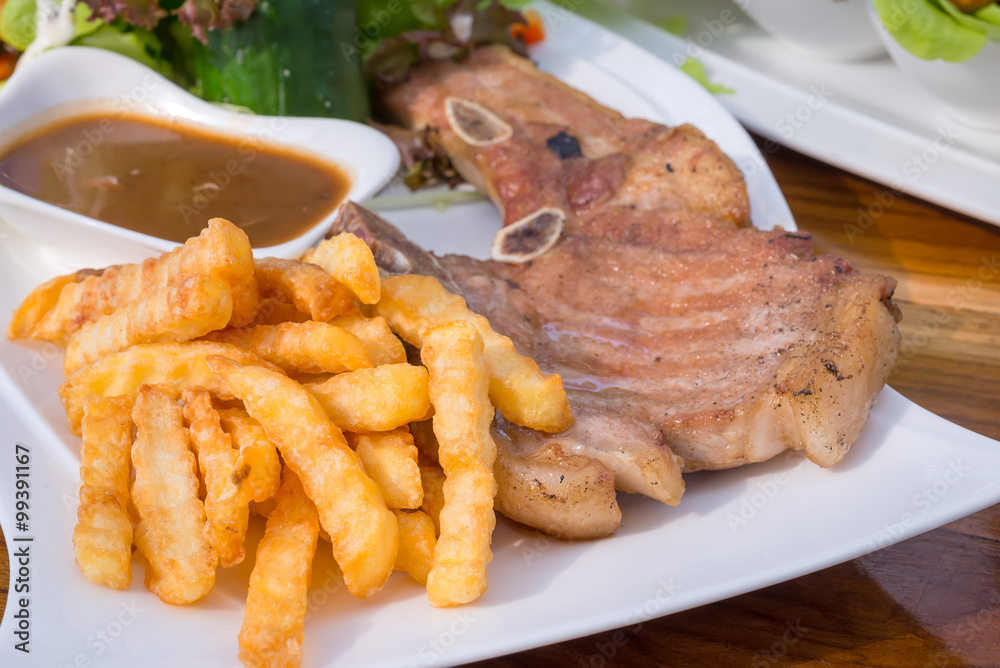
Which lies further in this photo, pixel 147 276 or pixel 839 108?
pixel 839 108

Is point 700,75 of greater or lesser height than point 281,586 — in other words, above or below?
below

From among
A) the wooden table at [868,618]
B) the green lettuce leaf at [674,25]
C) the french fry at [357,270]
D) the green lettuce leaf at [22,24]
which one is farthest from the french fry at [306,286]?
the green lettuce leaf at [674,25]

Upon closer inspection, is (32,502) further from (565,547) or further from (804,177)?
(804,177)

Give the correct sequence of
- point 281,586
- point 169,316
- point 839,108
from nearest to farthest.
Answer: point 281,586 → point 169,316 → point 839,108

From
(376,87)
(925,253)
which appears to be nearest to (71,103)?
(376,87)

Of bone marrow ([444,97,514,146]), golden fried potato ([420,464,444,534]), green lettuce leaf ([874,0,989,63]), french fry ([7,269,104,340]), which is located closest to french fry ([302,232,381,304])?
golden fried potato ([420,464,444,534])

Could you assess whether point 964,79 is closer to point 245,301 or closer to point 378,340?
point 378,340

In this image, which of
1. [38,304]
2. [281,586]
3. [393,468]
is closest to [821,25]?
[393,468]
